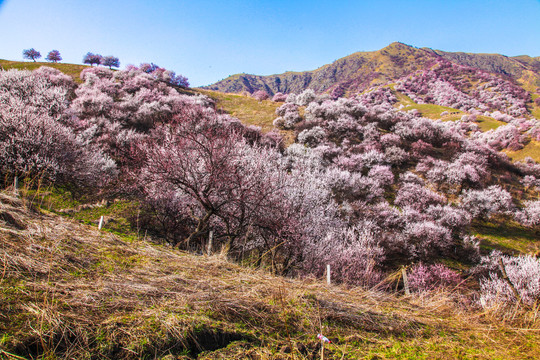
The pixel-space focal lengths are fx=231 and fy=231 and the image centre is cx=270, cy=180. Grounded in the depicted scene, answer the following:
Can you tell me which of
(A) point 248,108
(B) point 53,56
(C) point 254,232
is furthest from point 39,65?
(C) point 254,232

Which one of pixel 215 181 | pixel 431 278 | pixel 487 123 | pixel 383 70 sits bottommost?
pixel 431 278

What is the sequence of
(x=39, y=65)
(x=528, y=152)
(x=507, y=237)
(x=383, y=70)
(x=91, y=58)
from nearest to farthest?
(x=507, y=237)
(x=528, y=152)
(x=39, y=65)
(x=91, y=58)
(x=383, y=70)

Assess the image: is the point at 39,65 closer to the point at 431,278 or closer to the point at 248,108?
the point at 248,108

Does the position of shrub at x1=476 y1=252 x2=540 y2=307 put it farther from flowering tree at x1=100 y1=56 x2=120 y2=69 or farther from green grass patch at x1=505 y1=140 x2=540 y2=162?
flowering tree at x1=100 y1=56 x2=120 y2=69

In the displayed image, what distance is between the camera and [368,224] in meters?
12.1

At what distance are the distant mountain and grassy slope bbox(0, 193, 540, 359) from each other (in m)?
80.3

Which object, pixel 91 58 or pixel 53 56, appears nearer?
pixel 91 58

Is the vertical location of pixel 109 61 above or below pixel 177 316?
above

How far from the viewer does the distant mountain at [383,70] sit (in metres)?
74.4

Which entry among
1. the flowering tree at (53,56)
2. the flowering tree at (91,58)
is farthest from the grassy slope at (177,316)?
the flowering tree at (53,56)

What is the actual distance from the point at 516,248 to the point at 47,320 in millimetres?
17831

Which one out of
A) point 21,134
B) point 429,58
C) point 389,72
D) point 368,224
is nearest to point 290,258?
point 368,224

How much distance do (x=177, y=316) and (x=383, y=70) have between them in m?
97.9

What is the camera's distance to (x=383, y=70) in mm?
81375
